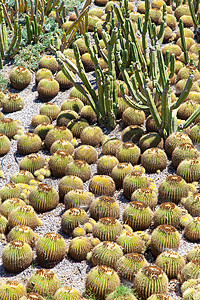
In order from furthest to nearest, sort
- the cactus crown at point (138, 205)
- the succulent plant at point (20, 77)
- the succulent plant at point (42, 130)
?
1. the succulent plant at point (20, 77)
2. the succulent plant at point (42, 130)
3. the cactus crown at point (138, 205)

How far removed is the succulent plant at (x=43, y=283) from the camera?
5230mm

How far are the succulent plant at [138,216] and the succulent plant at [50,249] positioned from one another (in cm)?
84

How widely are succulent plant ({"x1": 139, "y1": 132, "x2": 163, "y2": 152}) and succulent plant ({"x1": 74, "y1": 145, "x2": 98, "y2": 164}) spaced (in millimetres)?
667

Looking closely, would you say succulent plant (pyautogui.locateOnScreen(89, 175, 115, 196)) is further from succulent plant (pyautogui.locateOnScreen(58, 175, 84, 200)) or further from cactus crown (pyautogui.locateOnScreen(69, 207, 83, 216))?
cactus crown (pyautogui.locateOnScreen(69, 207, 83, 216))

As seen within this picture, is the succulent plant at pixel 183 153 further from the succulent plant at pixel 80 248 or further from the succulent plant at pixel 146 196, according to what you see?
the succulent plant at pixel 80 248

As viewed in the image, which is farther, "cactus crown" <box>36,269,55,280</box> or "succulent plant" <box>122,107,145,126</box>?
"succulent plant" <box>122,107,145,126</box>

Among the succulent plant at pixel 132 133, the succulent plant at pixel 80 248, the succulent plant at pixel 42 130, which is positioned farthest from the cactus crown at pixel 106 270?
the succulent plant at pixel 42 130

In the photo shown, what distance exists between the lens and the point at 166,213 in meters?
6.11

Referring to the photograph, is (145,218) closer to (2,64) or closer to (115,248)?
(115,248)

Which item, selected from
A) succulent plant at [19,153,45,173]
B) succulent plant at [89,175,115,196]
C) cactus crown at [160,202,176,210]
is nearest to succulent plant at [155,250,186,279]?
cactus crown at [160,202,176,210]

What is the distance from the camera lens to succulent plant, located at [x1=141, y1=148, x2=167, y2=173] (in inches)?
283

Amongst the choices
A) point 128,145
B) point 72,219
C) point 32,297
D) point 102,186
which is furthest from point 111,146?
point 32,297

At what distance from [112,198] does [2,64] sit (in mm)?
4656

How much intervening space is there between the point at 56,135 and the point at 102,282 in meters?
3.16
